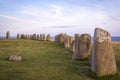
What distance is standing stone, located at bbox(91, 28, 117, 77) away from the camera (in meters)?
15.0

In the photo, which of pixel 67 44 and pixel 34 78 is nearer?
pixel 34 78

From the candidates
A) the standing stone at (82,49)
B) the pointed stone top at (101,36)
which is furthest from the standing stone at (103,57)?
the standing stone at (82,49)

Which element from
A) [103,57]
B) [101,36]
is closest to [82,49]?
[101,36]

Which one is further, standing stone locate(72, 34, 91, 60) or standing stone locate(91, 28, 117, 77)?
standing stone locate(72, 34, 91, 60)

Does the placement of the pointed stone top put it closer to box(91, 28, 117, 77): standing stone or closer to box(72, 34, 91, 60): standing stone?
box(91, 28, 117, 77): standing stone

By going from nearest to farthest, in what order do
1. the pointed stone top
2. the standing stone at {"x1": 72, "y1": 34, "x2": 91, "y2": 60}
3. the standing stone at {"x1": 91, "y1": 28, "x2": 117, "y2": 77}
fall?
1. the standing stone at {"x1": 91, "y1": 28, "x2": 117, "y2": 77}
2. the pointed stone top
3. the standing stone at {"x1": 72, "y1": 34, "x2": 91, "y2": 60}

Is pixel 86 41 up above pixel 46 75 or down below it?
above

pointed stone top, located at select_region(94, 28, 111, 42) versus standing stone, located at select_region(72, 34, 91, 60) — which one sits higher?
pointed stone top, located at select_region(94, 28, 111, 42)

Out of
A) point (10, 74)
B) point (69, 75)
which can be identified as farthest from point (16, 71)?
point (69, 75)

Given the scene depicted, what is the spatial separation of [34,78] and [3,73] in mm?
2545

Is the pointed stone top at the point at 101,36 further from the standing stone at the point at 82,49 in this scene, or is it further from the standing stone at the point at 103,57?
the standing stone at the point at 82,49

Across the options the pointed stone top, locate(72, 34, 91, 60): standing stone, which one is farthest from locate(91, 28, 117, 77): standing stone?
locate(72, 34, 91, 60): standing stone

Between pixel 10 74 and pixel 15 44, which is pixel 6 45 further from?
pixel 10 74

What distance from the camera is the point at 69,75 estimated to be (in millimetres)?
15289
